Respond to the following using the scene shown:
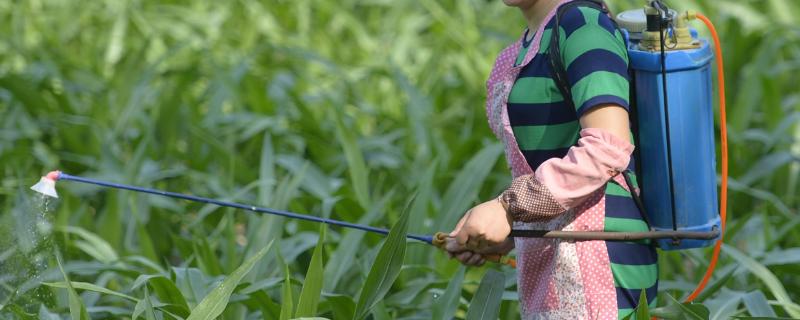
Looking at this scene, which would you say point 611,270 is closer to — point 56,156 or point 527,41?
point 527,41

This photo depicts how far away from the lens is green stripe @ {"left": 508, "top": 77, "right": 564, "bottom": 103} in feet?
5.83

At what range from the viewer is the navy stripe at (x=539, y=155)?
5.91ft

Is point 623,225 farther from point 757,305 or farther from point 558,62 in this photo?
point 757,305

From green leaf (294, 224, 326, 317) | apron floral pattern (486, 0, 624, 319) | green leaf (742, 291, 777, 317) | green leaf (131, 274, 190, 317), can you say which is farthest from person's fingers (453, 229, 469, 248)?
green leaf (742, 291, 777, 317)

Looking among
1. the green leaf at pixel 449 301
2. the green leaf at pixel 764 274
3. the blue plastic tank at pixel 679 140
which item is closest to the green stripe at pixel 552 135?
the blue plastic tank at pixel 679 140

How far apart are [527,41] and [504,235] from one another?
0.96 feet

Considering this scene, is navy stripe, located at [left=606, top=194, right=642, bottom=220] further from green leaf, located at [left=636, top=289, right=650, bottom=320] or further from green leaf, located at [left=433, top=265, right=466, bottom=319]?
green leaf, located at [left=433, top=265, right=466, bottom=319]

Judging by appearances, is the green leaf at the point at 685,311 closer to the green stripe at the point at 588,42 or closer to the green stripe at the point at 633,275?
the green stripe at the point at 633,275

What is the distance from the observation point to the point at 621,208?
1.82 meters

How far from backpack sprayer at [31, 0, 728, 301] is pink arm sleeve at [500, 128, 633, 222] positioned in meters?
0.06

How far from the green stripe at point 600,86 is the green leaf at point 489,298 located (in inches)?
18.3

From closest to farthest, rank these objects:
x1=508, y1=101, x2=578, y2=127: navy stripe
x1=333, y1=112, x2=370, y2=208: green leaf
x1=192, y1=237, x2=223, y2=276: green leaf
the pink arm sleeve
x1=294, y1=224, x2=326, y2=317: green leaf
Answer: the pink arm sleeve, x1=508, y1=101, x2=578, y2=127: navy stripe, x1=294, y1=224, x2=326, y2=317: green leaf, x1=192, y1=237, x2=223, y2=276: green leaf, x1=333, y1=112, x2=370, y2=208: green leaf

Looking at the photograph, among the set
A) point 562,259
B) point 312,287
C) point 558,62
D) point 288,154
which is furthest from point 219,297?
point 288,154

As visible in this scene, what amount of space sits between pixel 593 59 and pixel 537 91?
0.10 meters
